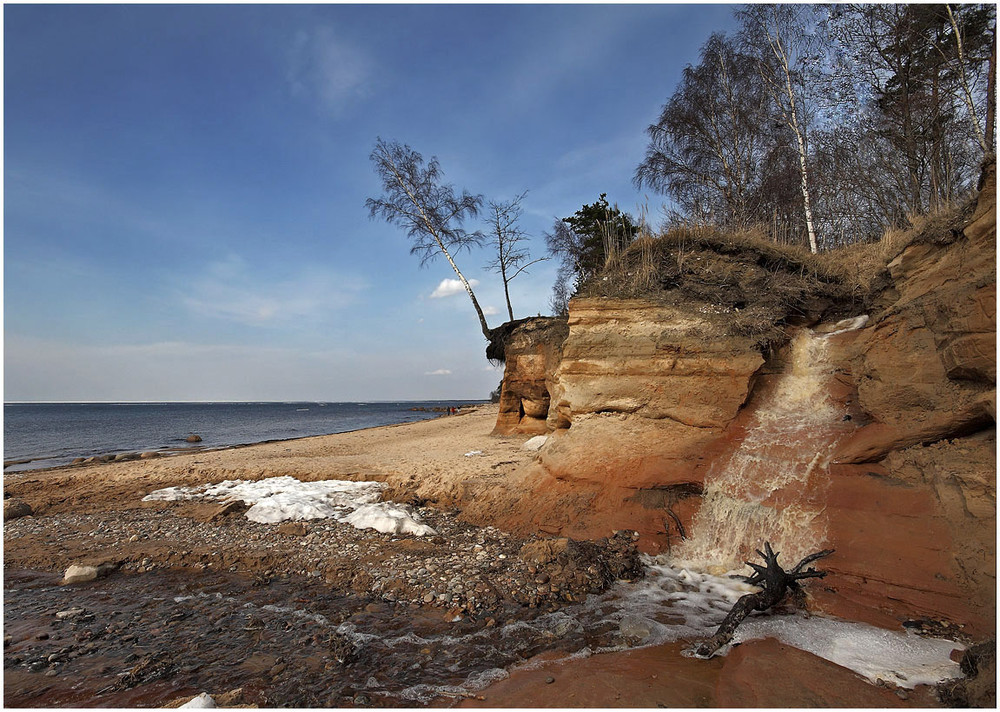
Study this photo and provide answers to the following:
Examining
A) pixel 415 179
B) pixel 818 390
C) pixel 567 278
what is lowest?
pixel 818 390

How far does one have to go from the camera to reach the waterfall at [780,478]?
5.68 meters

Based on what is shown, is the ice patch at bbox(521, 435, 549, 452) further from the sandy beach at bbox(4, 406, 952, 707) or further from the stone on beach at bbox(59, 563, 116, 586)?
the stone on beach at bbox(59, 563, 116, 586)

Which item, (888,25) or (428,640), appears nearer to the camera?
(428,640)

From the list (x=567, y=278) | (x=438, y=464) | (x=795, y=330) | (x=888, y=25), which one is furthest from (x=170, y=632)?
(x=567, y=278)

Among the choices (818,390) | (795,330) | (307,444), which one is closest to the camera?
(818,390)

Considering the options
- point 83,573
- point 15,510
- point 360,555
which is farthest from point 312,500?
point 15,510

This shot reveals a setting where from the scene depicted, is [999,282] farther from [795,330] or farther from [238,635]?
[238,635]

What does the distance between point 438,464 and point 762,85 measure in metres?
15.5

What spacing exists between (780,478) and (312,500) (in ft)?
26.7

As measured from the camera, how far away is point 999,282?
13.0 feet

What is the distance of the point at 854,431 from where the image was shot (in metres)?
5.89

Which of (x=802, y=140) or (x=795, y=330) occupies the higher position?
(x=802, y=140)

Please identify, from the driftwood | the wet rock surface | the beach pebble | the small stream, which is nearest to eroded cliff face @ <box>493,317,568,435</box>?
the wet rock surface

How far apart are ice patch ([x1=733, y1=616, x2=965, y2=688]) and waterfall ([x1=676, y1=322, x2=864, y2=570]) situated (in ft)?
3.75
